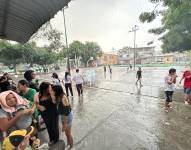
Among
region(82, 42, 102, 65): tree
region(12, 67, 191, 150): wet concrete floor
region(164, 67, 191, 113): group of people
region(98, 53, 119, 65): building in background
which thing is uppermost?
region(82, 42, 102, 65): tree

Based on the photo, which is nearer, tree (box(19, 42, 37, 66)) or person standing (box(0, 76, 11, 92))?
person standing (box(0, 76, 11, 92))

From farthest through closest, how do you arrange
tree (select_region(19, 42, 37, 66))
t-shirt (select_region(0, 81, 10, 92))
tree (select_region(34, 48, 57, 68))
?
tree (select_region(34, 48, 57, 68)) < tree (select_region(19, 42, 37, 66)) < t-shirt (select_region(0, 81, 10, 92))

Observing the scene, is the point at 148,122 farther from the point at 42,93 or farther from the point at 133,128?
the point at 42,93

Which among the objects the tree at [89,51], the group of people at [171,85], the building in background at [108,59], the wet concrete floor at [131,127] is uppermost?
the tree at [89,51]

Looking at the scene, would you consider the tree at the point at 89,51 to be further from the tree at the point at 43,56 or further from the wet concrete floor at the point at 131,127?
the wet concrete floor at the point at 131,127

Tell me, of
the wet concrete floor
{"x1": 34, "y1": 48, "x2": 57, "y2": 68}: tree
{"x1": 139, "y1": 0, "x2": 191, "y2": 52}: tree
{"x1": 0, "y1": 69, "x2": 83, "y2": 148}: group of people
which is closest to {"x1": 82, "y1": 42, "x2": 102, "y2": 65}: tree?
{"x1": 34, "y1": 48, "x2": 57, "y2": 68}: tree

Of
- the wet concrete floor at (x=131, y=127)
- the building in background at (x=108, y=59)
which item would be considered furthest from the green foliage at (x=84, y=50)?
the wet concrete floor at (x=131, y=127)

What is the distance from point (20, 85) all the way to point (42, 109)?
96 centimetres

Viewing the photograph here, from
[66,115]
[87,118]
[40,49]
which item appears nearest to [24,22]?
[66,115]

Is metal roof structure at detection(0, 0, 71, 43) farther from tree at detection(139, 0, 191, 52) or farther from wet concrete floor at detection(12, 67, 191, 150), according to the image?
tree at detection(139, 0, 191, 52)

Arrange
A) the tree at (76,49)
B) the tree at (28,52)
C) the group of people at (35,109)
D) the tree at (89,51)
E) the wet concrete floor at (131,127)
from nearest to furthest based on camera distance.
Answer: the group of people at (35,109), the wet concrete floor at (131,127), the tree at (28,52), the tree at (76,49), the tree at (89,51)

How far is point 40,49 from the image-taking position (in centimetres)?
4884

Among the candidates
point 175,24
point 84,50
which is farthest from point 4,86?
point 84,50

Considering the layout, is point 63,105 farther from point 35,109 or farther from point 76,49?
point 76,49
